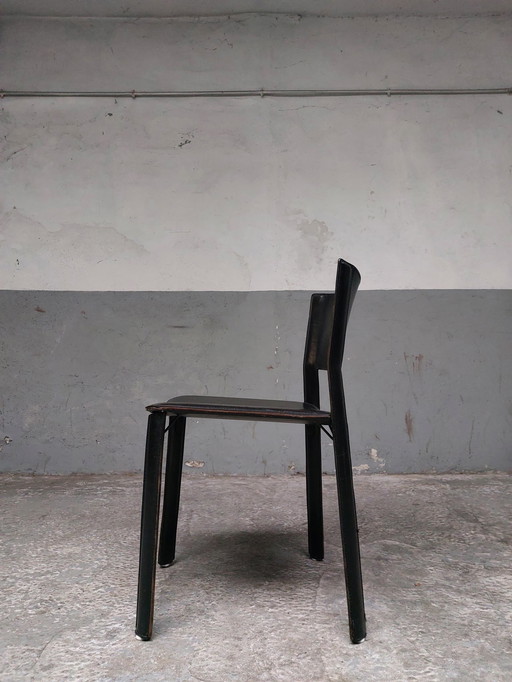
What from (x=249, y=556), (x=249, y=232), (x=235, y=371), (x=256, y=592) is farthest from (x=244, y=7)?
(x=256, y=592)

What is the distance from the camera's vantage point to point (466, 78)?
287cm

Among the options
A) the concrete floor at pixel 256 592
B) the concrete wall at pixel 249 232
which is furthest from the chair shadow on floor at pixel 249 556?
the concrete wall at pixel 249 232

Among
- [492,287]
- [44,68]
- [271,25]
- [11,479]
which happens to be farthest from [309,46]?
[11,479]

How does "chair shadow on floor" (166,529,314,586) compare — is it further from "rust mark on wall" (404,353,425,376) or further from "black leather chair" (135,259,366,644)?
"rust mark on wall" (404,353,425,376)

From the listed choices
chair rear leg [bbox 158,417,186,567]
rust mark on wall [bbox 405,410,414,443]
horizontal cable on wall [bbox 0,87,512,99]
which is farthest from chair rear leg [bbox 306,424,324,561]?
horizontal cable on wall [bbox 0,87,512,99]

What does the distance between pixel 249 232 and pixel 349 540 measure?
73.4 inches

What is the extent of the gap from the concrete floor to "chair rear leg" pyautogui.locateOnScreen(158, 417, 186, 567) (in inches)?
2.1

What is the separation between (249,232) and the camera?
2.82m

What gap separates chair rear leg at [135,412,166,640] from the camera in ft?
3.92

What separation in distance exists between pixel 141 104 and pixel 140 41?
32cm

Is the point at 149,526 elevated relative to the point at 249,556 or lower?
elevated

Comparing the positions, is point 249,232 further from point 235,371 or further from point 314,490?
point 314,490

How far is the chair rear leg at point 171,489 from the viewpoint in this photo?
1.55 m

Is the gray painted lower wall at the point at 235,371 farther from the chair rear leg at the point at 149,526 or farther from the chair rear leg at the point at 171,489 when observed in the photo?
the chair rear leg at the point at 149,526
